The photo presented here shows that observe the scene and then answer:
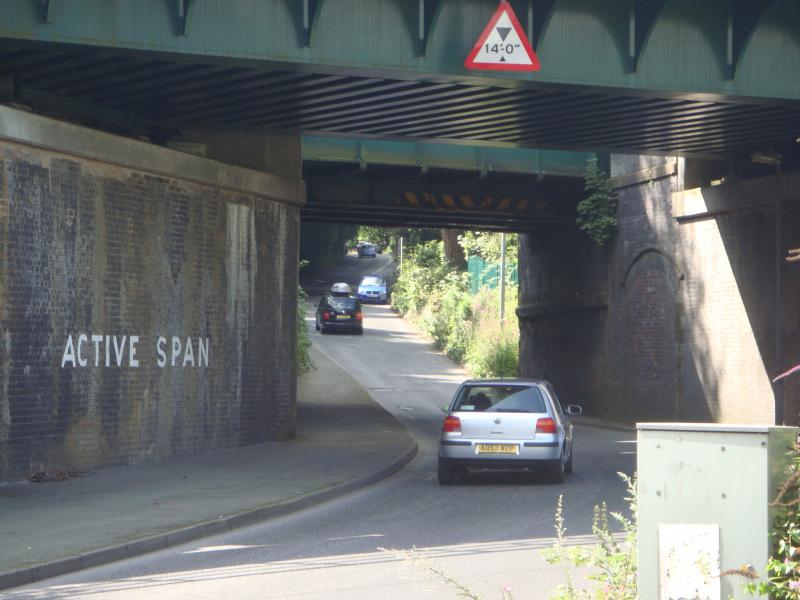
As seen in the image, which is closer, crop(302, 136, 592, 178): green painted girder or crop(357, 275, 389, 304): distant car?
crop(302, 136, 592, 178): green painted girder

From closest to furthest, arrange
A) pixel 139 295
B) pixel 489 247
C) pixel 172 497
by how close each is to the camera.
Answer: pixel 172 497 < pixel 139 295 < pixel 489 247

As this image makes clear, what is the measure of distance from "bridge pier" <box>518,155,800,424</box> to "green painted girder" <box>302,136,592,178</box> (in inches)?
107

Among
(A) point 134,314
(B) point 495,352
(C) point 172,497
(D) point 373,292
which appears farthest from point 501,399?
(D) point 373,292

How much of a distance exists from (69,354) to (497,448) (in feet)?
18.9

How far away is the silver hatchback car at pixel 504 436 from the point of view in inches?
624

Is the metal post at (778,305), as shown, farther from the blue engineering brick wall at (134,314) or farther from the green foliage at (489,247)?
the green foliage at (489,247)

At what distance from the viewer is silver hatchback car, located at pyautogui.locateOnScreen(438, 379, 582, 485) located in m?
15.9

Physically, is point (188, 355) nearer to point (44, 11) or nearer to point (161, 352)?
point (161, 352)

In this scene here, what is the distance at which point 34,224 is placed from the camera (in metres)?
14.8

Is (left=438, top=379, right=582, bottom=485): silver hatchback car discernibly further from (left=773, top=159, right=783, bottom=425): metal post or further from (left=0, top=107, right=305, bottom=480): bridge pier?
(left=773, top=159, right=783, bottom=425): metal post

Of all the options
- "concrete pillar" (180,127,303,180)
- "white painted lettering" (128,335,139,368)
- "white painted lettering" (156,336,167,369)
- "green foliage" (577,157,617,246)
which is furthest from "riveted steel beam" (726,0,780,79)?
"green foliage" (577,157,617,246)

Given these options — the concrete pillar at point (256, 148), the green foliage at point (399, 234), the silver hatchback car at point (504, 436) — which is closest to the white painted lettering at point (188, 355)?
the concrete pillar at point (256, 148)

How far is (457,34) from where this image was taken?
16.0 m

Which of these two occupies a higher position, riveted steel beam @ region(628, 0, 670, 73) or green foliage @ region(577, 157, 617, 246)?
riveted steel beam @ region(628, 0, 670, 73)
